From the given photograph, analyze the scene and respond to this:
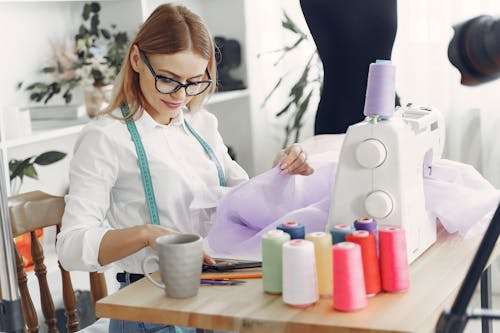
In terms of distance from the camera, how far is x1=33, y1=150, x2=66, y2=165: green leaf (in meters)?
3.19

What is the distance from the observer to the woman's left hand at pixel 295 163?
1781mm

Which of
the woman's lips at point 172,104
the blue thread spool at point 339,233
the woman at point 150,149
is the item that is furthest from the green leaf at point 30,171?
the blue thread spool at point 339,233

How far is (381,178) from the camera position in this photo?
5.05 feet

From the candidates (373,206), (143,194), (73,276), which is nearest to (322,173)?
(373,206)

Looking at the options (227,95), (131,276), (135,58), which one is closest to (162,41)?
(135,58)

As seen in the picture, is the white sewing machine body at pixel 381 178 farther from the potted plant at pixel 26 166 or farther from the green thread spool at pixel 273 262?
the potted plant at pixel 26 166

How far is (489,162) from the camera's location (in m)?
3.47

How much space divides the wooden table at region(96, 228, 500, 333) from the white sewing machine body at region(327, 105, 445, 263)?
0.36 ft

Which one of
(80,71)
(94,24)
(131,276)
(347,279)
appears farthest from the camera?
(94,24)

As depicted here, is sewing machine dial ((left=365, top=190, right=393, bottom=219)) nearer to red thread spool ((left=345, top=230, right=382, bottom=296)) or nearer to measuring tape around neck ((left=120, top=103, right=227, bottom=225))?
red thread spool ((left=345, top=230, right=382, bottom=296))

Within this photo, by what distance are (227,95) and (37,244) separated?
1.90m

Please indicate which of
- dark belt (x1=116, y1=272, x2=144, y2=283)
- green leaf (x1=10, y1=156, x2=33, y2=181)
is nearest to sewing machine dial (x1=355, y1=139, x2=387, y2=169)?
dark belt (x1=116, y1=272, x2=144, y2=283)

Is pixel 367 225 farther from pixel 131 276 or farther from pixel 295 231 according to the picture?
pixel 131 276

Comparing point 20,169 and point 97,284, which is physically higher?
point 20,169
